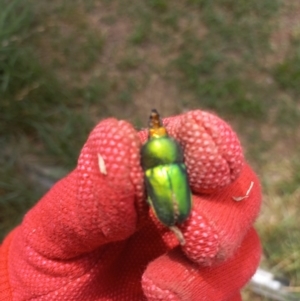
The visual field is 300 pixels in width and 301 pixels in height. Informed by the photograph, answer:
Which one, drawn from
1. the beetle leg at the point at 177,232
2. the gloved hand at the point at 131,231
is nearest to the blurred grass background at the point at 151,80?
the gloved hand at the point at 131,231

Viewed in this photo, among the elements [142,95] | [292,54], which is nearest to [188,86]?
[142,95]

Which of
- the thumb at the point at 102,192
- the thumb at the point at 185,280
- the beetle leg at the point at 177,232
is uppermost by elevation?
the thumb at the point at 102,192

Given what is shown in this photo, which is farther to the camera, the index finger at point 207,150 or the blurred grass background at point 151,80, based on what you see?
the blurred grass background at point 151,80

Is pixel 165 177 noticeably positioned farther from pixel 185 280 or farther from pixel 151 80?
pixel 151 80

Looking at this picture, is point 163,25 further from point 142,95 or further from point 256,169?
point 256,169

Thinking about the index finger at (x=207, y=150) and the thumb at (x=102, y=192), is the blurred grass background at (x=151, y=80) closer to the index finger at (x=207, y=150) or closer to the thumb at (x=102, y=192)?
the thumb at (x=102, y=192)

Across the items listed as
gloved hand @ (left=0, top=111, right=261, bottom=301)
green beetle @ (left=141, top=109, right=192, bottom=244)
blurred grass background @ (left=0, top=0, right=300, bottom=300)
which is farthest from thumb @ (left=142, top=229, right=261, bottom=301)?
blurred grass background @ (left=0, top=0, right=300, bottom=300)
